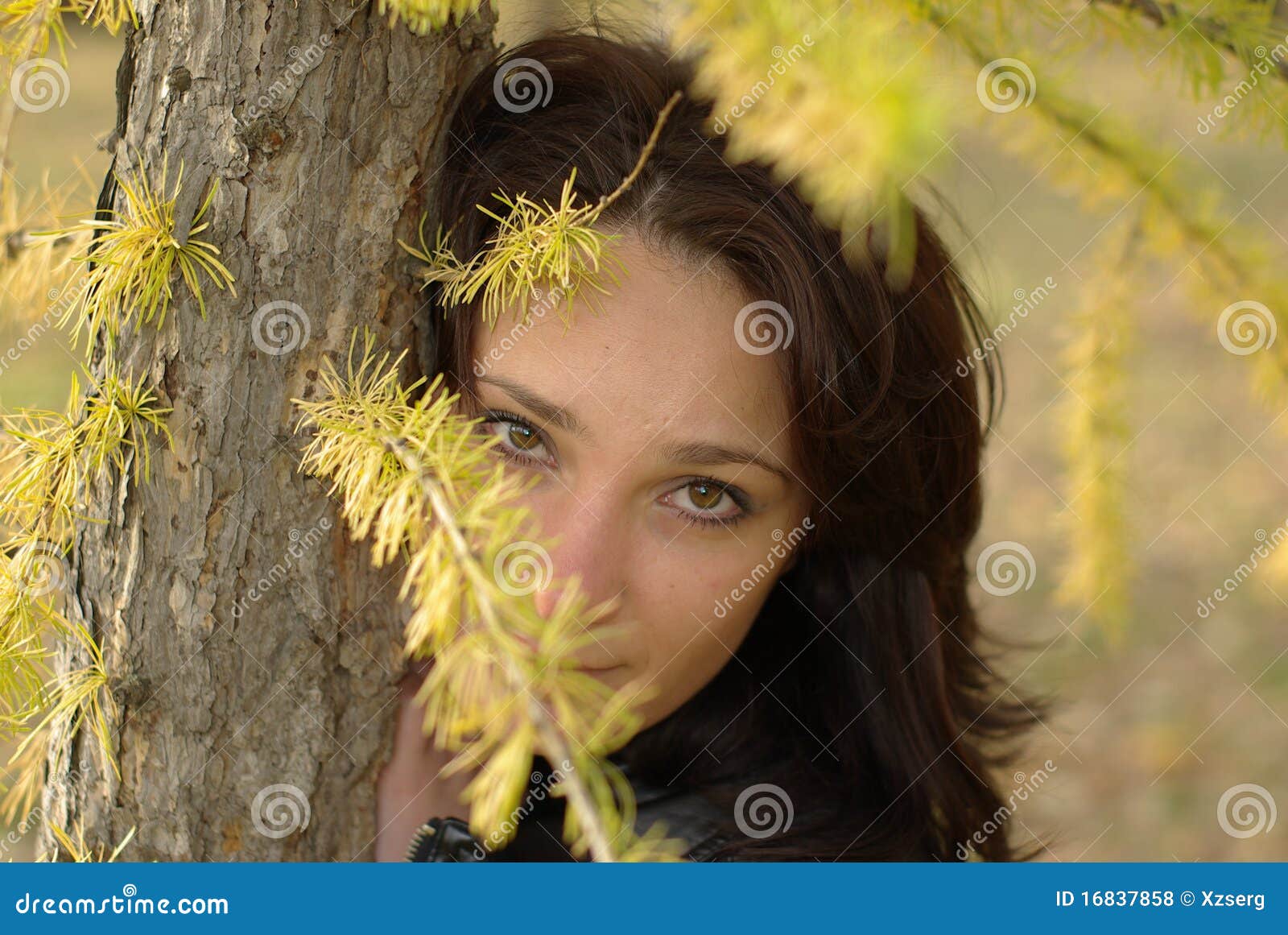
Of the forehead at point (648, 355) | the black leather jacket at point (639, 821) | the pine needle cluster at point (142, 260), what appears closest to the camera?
the pine needle cluster at point (142, 260)

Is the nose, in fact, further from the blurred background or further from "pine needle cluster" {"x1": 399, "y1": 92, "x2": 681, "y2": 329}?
the blurred background

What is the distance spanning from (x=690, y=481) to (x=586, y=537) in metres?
0.13

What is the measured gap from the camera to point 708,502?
3.23 ft

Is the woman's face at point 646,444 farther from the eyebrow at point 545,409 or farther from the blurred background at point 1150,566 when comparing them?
the blurred background at point 1150,566

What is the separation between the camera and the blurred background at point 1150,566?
2809mm

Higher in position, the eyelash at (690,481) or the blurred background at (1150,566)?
the blurred background at (1150,566)

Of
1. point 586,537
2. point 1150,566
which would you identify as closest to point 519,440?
point 586,537

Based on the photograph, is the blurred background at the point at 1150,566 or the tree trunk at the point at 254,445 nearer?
the tree trunk at the point at 254,445

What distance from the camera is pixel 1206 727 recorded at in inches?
118

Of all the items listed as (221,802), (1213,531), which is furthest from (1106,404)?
(1213,531)

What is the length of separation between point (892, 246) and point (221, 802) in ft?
2.56

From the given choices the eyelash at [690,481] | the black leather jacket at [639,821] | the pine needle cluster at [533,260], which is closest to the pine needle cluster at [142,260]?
the pine needle cluster at [533,260]

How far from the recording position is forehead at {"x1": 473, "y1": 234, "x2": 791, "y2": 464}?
85 centimetres

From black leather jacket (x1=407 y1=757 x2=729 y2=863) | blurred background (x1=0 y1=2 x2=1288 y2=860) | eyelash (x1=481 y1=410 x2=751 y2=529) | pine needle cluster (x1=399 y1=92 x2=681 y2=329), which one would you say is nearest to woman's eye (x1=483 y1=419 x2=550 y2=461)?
eyelash (x1=481 y1=410 x2=751 y2=529)
